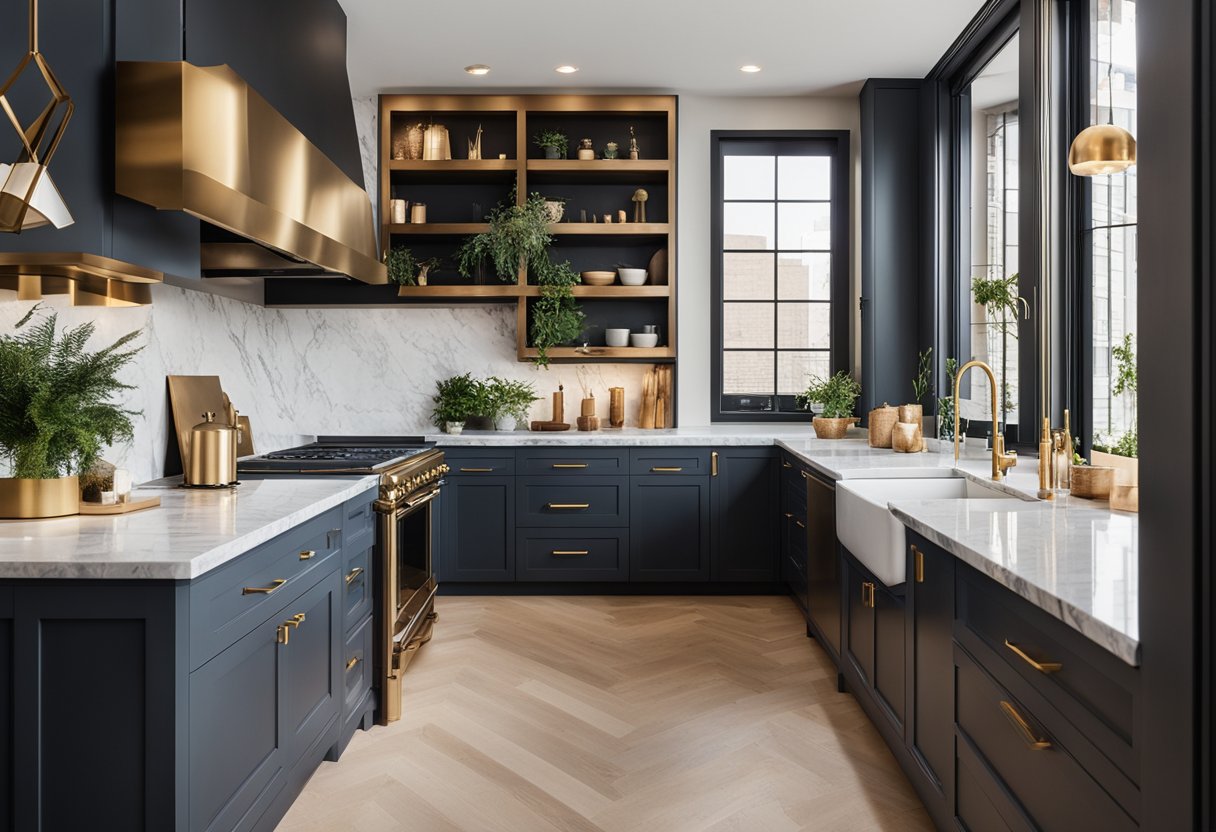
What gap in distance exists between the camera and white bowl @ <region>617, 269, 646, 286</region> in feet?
15.4

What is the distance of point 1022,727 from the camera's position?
154 cm

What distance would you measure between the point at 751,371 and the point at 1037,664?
3.56m

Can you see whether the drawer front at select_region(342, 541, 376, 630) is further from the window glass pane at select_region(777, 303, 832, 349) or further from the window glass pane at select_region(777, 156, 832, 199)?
the window glass pane at select_region(777, 156, 832, 199)

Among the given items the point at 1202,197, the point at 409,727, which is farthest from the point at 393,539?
the point at 1202,197

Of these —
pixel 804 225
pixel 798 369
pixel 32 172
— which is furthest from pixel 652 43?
pixel 32 172

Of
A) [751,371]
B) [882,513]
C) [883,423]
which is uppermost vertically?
[751,371]

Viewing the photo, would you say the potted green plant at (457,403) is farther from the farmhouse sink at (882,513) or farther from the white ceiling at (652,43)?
the farmhouse sink at (882,513)

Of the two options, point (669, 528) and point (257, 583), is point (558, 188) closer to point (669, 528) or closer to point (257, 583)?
point (669, 528)

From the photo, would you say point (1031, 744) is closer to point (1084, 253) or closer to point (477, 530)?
point (1084, 253)

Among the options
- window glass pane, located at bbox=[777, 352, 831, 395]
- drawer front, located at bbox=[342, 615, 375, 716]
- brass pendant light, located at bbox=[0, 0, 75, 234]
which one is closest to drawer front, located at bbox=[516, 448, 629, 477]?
window glass pane, located at bbox=[777, 352, 831, 395]

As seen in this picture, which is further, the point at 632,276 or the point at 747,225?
the point at 747,225

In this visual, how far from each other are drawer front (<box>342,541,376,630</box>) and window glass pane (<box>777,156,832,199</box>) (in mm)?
3300

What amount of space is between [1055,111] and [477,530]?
3216 millimetres

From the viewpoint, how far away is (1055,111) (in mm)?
3055
